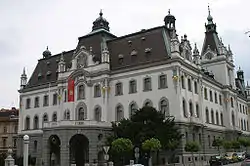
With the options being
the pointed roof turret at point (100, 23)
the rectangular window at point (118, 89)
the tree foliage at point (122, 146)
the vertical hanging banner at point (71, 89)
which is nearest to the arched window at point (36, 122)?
the vertical hanging banner at point (71, 89)

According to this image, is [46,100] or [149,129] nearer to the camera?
[149,129]

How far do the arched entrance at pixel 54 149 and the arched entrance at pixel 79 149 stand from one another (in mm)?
2618

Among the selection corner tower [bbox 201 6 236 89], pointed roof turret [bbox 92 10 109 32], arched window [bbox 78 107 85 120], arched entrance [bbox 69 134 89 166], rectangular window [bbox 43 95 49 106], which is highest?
pointed roof turret [bbox 92 10 109 32]

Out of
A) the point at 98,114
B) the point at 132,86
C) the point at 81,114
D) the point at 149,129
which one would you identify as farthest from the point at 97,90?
the point at 149,129

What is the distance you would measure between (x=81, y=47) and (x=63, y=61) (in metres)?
5.31

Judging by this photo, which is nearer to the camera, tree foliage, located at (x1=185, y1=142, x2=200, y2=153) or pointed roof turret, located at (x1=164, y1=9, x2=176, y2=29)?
tree foliage, located at (x1=185, y1=142, x2=200, y2=153)

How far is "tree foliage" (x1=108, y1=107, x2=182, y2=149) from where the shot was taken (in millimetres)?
43375

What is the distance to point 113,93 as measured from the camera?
57.8 metres

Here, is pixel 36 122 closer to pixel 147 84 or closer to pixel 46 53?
pixel 46 53

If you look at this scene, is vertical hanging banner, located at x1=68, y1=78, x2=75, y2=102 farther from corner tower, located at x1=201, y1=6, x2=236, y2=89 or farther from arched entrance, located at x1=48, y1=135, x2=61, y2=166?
corner tower, located at x1=201, y1=6, x2=236, y2=89

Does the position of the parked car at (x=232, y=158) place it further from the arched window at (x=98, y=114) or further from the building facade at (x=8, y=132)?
the building facade at (x=8, y=132)

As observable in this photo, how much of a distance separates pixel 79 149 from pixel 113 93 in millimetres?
10771

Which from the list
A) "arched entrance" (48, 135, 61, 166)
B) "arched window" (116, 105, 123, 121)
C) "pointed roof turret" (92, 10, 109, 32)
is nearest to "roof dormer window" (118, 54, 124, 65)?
"arched window" (116, 105, 123, 121)

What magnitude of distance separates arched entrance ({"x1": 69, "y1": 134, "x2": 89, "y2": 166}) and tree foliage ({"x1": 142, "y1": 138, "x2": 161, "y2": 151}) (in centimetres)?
1490
